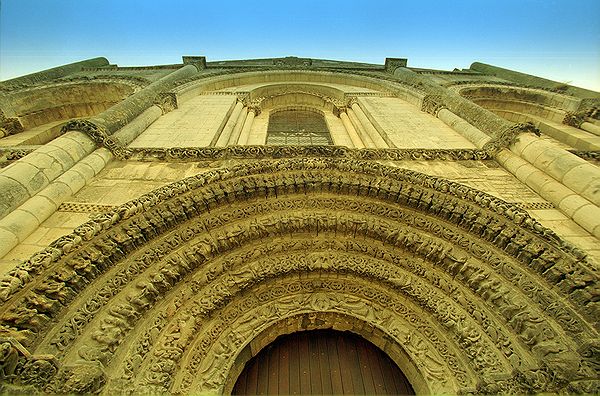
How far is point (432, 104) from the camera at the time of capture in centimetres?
823

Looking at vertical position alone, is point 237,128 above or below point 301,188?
above

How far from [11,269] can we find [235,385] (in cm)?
263

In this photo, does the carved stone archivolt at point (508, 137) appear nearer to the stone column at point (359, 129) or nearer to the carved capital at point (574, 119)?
the stone column at point (359, 129)

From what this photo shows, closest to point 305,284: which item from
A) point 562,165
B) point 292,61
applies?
point 562,165

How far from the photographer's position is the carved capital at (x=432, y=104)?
811cm

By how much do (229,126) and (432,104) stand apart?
17.0ft

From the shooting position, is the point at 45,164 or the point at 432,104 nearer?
the point at 45,164

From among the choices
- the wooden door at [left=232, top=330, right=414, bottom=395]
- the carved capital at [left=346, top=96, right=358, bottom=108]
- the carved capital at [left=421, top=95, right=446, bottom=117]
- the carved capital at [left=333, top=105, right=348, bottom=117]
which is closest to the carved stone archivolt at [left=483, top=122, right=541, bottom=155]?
the carved capital at [left=421, top=95, right=446, bottom=117]

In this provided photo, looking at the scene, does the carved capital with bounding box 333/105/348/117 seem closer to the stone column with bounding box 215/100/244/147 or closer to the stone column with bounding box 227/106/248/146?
the stone column with bounding box 227/106/248/146

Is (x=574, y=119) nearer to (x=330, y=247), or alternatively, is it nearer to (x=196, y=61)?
(x=330, y=247)

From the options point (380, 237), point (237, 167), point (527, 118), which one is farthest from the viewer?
point (527, 118)

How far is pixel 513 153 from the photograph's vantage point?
5.45m

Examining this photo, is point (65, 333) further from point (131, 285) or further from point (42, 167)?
point (42, 167)

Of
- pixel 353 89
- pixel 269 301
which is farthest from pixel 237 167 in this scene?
pixel 353 89
